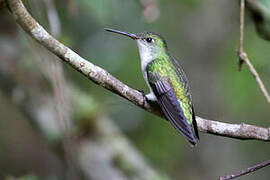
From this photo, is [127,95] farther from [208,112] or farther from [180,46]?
[180,46]

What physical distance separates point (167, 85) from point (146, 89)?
2503mm

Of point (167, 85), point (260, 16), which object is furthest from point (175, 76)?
point (260, 16)

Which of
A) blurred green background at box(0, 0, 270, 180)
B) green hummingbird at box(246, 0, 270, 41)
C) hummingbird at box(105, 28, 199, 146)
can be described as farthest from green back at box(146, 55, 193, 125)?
blurred green background at box(0, 0, 270, 180)

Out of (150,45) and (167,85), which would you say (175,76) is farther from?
(150,45)

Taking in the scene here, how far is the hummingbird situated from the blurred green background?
0.93 meters

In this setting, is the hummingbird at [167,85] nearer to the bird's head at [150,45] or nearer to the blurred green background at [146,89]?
the bird's head at [150,45]

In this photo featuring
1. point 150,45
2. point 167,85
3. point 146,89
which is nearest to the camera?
point 167,85

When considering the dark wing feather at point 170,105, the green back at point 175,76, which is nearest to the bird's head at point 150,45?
the green back at point 175,76

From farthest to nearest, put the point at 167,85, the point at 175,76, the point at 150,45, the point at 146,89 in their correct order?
the point at 146,89
the point at 150,45
the point at 175,76
the point at 167,85

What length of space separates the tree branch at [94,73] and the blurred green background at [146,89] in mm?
2007

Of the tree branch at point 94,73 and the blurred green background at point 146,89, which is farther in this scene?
the blurred green background at point 146,89

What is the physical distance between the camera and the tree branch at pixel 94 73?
279 centimetres

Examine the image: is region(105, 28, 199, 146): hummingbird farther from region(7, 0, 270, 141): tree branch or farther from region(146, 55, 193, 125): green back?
region(7, 0, 270, 141): tree branch

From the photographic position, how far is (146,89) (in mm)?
6598
